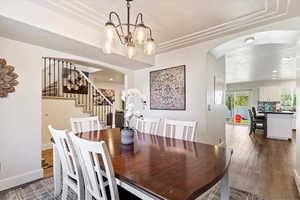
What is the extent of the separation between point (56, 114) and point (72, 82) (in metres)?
1.91

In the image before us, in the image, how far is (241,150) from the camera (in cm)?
395

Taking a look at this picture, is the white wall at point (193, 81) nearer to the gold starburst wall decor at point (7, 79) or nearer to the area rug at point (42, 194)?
the area rug at point (42, 194)

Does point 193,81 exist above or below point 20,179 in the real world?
above

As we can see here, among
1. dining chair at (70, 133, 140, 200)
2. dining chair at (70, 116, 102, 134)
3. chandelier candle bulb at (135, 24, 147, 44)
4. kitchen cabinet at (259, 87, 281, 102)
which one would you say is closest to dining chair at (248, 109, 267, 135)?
kitchen cabinet at (259, 87, 281, 102)

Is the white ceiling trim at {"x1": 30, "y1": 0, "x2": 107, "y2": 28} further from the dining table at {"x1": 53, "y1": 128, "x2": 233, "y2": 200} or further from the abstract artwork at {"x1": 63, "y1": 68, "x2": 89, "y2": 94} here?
the abstract artwork at {"x1": 63, "y1": 68, "x2": 89, "y2": 94}

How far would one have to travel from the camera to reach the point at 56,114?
409cm

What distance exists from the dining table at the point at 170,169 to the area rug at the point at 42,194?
2.56ft

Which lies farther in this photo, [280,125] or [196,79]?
[280,125]

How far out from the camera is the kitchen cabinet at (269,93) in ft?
26.4

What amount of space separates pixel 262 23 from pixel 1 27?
3.57 metres

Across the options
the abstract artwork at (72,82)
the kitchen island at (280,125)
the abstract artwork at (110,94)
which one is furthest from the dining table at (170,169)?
the abstract artwork at (110,94)

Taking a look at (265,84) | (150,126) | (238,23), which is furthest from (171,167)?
(265,84)

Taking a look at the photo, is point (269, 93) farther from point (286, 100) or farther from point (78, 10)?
point (78, 10)

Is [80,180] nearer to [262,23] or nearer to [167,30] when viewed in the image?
[167,30]
